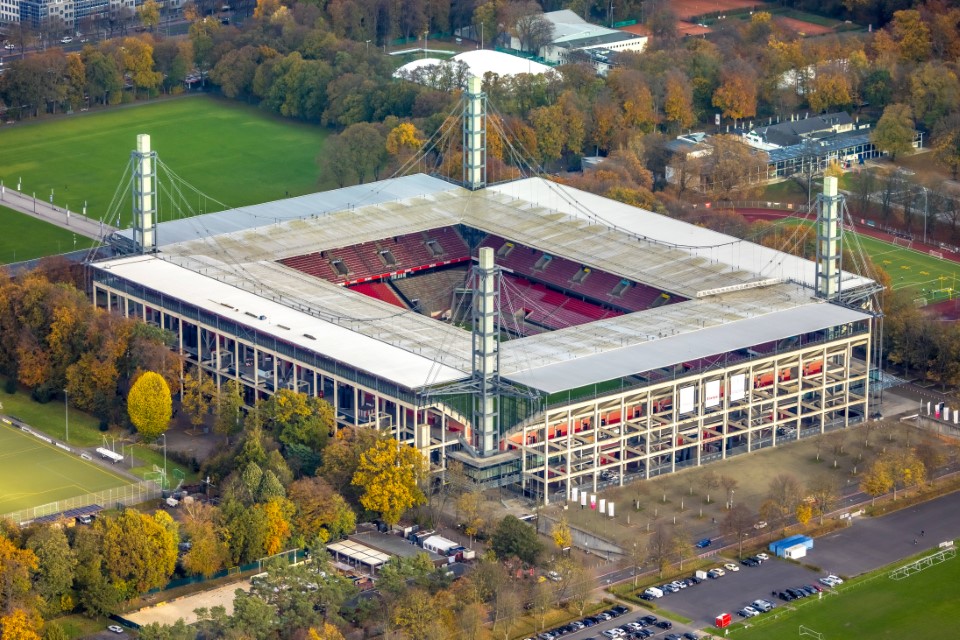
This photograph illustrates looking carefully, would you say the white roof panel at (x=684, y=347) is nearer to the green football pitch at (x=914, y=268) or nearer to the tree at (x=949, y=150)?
the green football pitch at (x=914, y=268)

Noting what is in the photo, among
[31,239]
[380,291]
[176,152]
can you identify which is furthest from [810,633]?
[176,152]

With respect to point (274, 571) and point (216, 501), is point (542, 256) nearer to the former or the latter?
point (216, 501)

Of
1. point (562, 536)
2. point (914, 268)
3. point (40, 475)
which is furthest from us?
point (914, 268)

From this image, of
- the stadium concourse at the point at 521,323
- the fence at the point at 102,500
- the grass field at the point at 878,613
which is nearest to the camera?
the grass field at the point at 878,613

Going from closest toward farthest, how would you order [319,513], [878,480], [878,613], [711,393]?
[878,613]
[319,513]
[878,480]
[711,393]

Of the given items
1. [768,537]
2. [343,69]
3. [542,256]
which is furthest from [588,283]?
[343,69]

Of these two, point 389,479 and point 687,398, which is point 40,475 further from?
point 687,398

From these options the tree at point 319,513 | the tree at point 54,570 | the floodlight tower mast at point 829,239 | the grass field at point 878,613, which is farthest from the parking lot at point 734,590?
the tree at point 54,570
